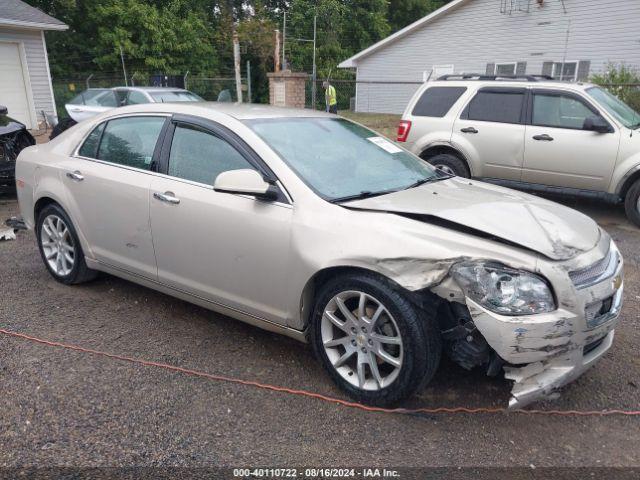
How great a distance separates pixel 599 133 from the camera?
7074 mm

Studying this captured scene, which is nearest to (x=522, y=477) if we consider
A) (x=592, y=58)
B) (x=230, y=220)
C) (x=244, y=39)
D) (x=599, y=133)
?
(x=230, y=220)

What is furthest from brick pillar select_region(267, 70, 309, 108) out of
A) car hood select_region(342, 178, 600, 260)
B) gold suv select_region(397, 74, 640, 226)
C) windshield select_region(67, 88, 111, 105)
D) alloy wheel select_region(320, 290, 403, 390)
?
alloy wheel select_region(320, 290, 403, 390)

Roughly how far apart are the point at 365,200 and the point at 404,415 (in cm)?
123

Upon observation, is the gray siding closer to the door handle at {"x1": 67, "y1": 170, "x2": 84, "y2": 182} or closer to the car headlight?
the door handle at {"x1": 67, "y1": 170, "x2": 84, "y2": 182}

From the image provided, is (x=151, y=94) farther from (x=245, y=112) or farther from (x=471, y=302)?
(x=471, y=302)

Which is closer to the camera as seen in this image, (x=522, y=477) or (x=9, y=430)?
(x=522, y=477)

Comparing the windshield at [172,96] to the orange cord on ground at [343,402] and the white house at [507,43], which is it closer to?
the white house at [507,43]

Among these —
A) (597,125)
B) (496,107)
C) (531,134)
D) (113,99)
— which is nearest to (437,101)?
(496,107)

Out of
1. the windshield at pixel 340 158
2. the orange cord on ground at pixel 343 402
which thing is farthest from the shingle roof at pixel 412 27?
the orange cord on ground at pixel 343 402

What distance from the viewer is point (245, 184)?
3189mm

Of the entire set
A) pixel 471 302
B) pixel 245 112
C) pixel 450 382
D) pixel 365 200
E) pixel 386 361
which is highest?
pixel 245 112

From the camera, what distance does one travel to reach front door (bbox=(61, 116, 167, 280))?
12.8 feet

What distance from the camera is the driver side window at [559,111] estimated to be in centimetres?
731

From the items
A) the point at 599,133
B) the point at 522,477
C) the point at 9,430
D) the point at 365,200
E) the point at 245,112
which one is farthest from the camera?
the point at 599,133
